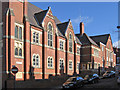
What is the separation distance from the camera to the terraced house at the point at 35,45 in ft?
76.8

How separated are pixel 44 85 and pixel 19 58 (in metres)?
5.25

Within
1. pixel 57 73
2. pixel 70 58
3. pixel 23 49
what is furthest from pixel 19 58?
pixel 70 58

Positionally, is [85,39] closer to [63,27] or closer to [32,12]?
[63,27]

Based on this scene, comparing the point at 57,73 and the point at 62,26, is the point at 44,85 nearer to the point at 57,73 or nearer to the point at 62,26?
the point at 57,73

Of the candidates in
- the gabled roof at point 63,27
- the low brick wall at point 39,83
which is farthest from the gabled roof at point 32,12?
the low brick wall at point 39,83

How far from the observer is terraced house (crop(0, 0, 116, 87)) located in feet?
76.8

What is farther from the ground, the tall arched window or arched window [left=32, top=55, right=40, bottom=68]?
the tall arched window

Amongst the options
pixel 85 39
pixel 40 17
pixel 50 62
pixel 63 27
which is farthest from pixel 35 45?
pixel 85 39

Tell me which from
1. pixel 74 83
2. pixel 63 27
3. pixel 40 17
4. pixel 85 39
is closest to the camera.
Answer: pixel 74 83

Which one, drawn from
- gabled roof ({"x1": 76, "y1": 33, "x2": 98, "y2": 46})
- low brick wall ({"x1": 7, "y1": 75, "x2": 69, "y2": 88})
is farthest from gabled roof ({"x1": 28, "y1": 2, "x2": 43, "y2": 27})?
gabled roof ({"x1": 76, "y1": 33, "x2": 98, "y2": 46})

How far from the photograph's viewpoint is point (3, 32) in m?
23.4

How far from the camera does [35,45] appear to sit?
28.3m

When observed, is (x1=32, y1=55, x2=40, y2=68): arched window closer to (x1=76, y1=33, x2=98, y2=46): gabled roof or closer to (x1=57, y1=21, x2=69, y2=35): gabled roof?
(x1=57, y1=21, x2=69, y2=35): gabled roof

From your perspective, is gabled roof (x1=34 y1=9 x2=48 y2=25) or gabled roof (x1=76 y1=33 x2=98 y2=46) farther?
gabled roof (x1=76 y1=33 x2=98 y2=46)
